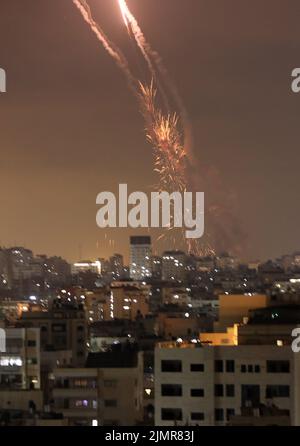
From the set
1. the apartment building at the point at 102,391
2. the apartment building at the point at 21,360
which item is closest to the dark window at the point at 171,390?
the apartment building at the point at 102,391

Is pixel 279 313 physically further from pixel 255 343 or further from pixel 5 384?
pixel 5 384

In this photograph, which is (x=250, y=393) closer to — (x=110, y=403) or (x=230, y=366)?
(x=230, y=366)

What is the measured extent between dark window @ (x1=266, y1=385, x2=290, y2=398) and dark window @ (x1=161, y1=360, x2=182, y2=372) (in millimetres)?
576

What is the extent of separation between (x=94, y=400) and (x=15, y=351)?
3.66 meters

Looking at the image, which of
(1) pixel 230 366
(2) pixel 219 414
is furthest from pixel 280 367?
(2) pixel 219 414

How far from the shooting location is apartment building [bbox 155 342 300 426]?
11188mm

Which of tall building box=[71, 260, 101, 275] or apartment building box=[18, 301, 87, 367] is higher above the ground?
tall building box=[71, 260, 101, 275]

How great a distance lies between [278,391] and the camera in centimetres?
1114

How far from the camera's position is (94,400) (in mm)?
14367

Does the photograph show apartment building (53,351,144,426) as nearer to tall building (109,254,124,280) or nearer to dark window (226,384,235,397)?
dark window (226,384,235,397)

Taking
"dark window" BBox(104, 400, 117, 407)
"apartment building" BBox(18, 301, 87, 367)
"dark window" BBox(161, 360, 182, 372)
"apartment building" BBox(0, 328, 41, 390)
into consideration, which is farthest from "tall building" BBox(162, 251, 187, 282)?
"dark window" BBox(161, 360, 182, 372)

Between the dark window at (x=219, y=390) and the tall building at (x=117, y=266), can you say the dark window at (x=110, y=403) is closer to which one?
the dark window at (x=219, y=390)

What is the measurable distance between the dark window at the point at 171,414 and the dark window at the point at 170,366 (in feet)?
0.77
